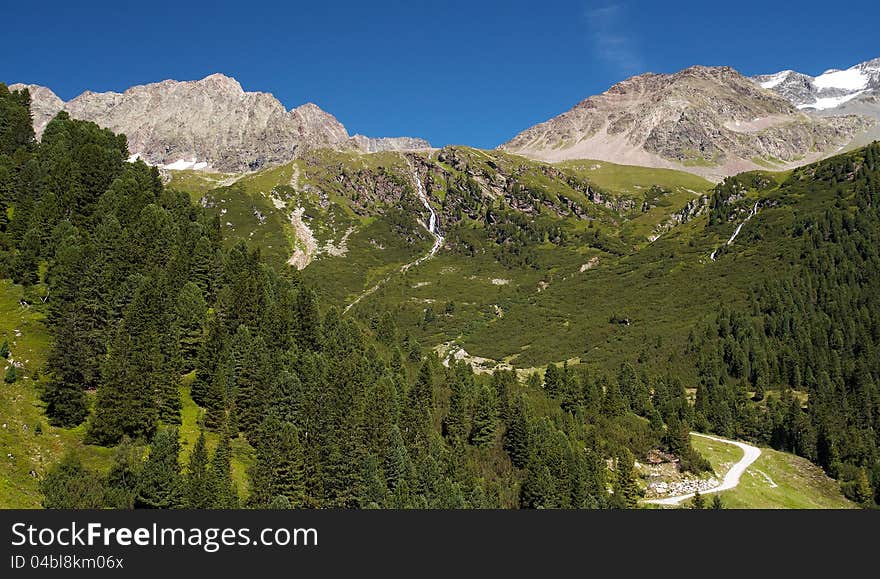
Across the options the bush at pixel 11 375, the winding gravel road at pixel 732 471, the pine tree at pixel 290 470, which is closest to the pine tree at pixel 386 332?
the winding gravel road at pixel 732 471

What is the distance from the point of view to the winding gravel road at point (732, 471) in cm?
9588

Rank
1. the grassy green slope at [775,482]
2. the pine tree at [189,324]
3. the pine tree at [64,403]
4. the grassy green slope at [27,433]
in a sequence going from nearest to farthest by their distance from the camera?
the grassy green slope at [27,433]
the pine tree at [64,403]
the pine tree at [189,324]
the grassy green slope at [775,482]

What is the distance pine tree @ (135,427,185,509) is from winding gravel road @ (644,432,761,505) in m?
71.2

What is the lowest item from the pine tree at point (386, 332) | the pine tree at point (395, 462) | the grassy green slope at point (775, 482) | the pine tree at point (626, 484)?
the grassy green slope at point (775, 482)

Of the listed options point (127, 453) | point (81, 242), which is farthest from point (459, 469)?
point (81, 242)

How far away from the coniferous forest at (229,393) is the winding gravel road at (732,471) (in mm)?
5262

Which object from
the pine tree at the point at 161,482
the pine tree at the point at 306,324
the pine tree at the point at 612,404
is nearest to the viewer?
the pine tree at the point at 161,482

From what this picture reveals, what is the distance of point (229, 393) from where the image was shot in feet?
241

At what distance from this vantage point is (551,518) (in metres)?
37.4

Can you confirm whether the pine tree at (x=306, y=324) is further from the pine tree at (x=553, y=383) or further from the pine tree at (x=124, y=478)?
the pine tree at (x=553, y=383)

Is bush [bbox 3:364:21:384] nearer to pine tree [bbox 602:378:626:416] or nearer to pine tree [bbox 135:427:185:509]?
pine tree [bbox 135:427:185:509]

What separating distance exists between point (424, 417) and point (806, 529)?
57.1 meters

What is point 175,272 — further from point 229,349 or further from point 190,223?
point 190,223

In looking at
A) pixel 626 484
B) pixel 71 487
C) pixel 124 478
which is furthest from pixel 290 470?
pixel 626 484
